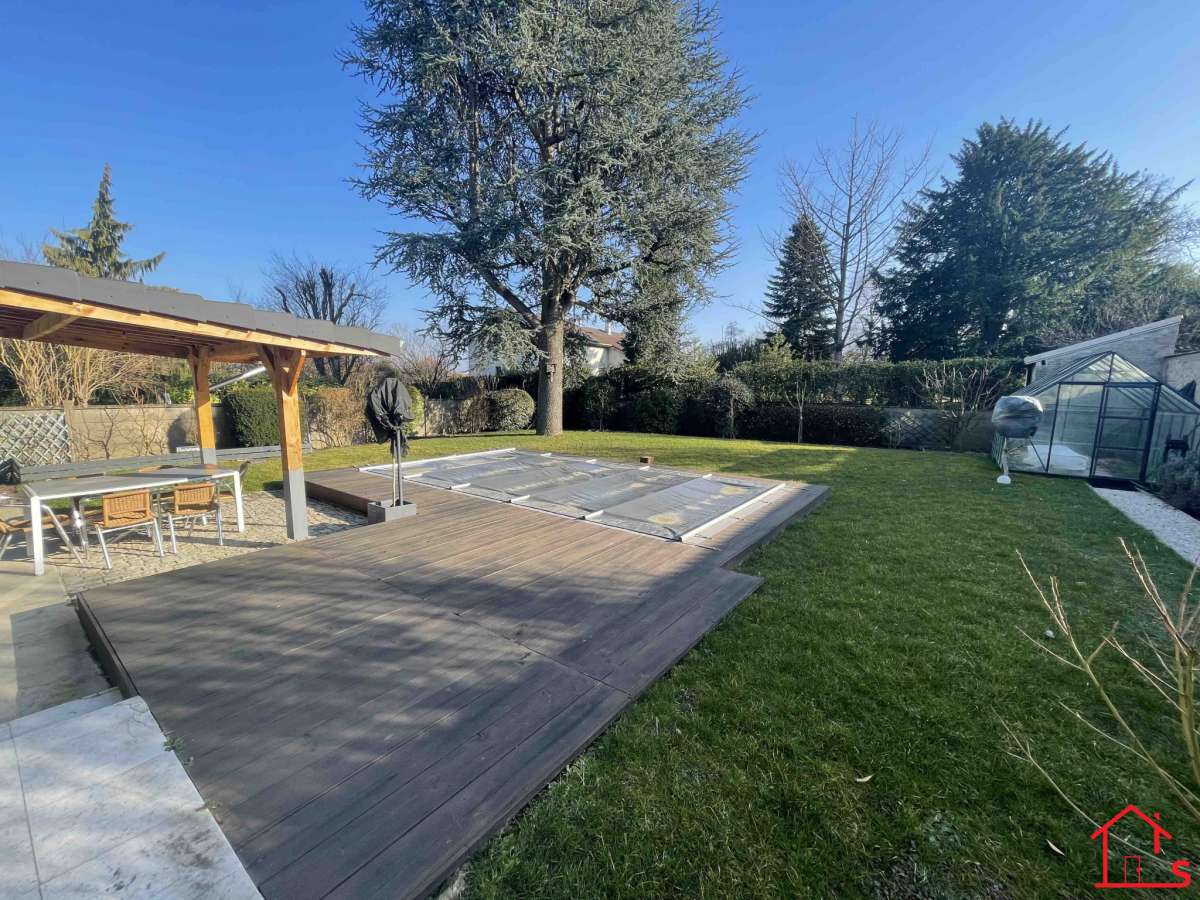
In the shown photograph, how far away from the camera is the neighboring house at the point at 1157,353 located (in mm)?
9359

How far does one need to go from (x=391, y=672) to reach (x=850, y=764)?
2.38 meters

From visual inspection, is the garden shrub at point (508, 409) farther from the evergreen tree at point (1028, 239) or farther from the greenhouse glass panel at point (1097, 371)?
the evergreen tree at point (1028, 239)

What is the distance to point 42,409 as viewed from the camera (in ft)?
31.4

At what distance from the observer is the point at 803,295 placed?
70.9 feet

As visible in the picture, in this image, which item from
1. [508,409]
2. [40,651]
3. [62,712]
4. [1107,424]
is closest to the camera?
[62,712]

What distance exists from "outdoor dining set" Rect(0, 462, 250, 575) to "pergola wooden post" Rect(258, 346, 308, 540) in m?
0.81

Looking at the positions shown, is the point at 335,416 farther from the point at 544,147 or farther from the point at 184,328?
the point at 184,328

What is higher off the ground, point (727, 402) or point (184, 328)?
point (184, 328)

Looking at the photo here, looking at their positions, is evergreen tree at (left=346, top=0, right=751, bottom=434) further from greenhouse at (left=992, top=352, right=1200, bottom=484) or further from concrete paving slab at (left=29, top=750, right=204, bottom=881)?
concrete paving slab at (left=29, top=750, right=204, bottom=881)

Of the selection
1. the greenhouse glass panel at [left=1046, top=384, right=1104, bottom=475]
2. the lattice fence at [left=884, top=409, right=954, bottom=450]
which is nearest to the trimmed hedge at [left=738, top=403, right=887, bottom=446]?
the lattice fence at [left=884, top=409, right=954, bottom=450]

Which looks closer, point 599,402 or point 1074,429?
point 1074,429

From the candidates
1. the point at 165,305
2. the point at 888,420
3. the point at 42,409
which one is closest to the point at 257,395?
the point at 42,409

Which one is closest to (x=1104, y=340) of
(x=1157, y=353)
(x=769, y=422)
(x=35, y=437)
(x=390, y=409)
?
(x=1157, y=353)

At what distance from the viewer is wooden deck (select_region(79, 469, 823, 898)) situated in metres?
1.69
